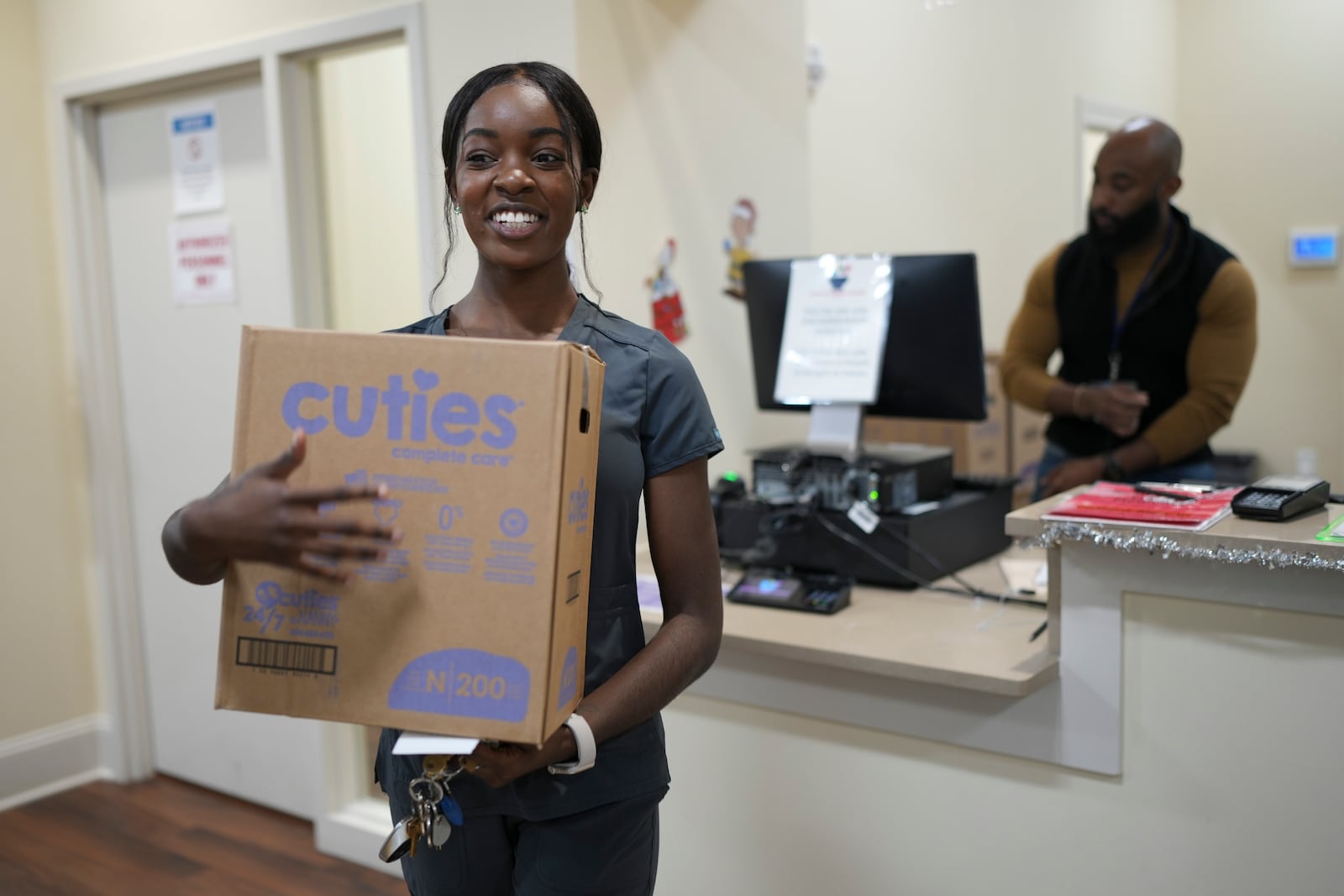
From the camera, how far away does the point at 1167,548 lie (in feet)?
4.76

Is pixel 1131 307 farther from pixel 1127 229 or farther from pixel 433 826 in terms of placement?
pixel 433 826

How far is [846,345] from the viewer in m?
2.11

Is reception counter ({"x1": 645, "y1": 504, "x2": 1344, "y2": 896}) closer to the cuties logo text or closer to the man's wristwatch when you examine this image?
the man's wristwatch

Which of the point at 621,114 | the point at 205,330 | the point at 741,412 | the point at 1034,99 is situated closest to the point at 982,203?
the point at 1034,99

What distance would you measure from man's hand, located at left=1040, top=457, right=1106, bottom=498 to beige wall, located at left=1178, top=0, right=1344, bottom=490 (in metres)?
3.26

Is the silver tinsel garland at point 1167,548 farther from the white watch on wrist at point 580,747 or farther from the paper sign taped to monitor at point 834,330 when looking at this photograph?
the white watch on wrist at point 580,747

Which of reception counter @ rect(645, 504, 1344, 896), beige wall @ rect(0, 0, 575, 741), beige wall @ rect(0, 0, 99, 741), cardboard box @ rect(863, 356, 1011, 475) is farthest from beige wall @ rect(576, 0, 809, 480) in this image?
beige wall @ rect(0, 0, 99, 741)

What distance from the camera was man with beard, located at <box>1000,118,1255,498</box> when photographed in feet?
7.14

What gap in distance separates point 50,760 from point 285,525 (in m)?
2.67

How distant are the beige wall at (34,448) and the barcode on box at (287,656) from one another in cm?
239

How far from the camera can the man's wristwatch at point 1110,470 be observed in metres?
2.16

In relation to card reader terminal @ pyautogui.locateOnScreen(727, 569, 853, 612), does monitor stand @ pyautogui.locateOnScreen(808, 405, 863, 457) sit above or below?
above

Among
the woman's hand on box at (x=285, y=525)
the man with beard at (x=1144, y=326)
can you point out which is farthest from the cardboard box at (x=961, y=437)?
the woman's hand on box at (x=285, y=525)

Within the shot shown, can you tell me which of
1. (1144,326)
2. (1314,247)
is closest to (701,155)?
(1144,326)
